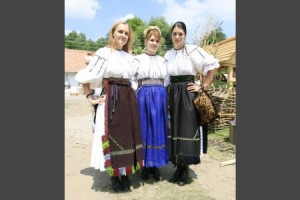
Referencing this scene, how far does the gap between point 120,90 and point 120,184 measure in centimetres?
119

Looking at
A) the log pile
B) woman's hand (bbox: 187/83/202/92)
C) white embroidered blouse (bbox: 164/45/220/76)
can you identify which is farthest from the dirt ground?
the log pile

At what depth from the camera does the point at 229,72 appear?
9227 mm

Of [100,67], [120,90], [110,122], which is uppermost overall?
[100,67]

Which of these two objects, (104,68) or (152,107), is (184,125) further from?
(104,68)

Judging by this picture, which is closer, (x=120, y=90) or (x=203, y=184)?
(x=120, y=90)

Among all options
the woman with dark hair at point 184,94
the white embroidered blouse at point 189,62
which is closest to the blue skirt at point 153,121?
the woman with dark hair at point 184,94

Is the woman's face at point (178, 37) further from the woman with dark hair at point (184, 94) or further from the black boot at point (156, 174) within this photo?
the black boot at point (156, 174)

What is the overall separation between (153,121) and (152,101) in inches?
10.0

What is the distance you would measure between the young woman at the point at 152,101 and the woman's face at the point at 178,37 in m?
0.20

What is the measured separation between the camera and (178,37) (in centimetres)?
367

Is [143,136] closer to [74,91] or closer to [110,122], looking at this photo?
[110,122]

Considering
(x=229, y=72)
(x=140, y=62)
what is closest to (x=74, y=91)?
(x=229, y=72)

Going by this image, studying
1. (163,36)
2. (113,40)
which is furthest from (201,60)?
(163,36)

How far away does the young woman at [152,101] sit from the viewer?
3701 mm
